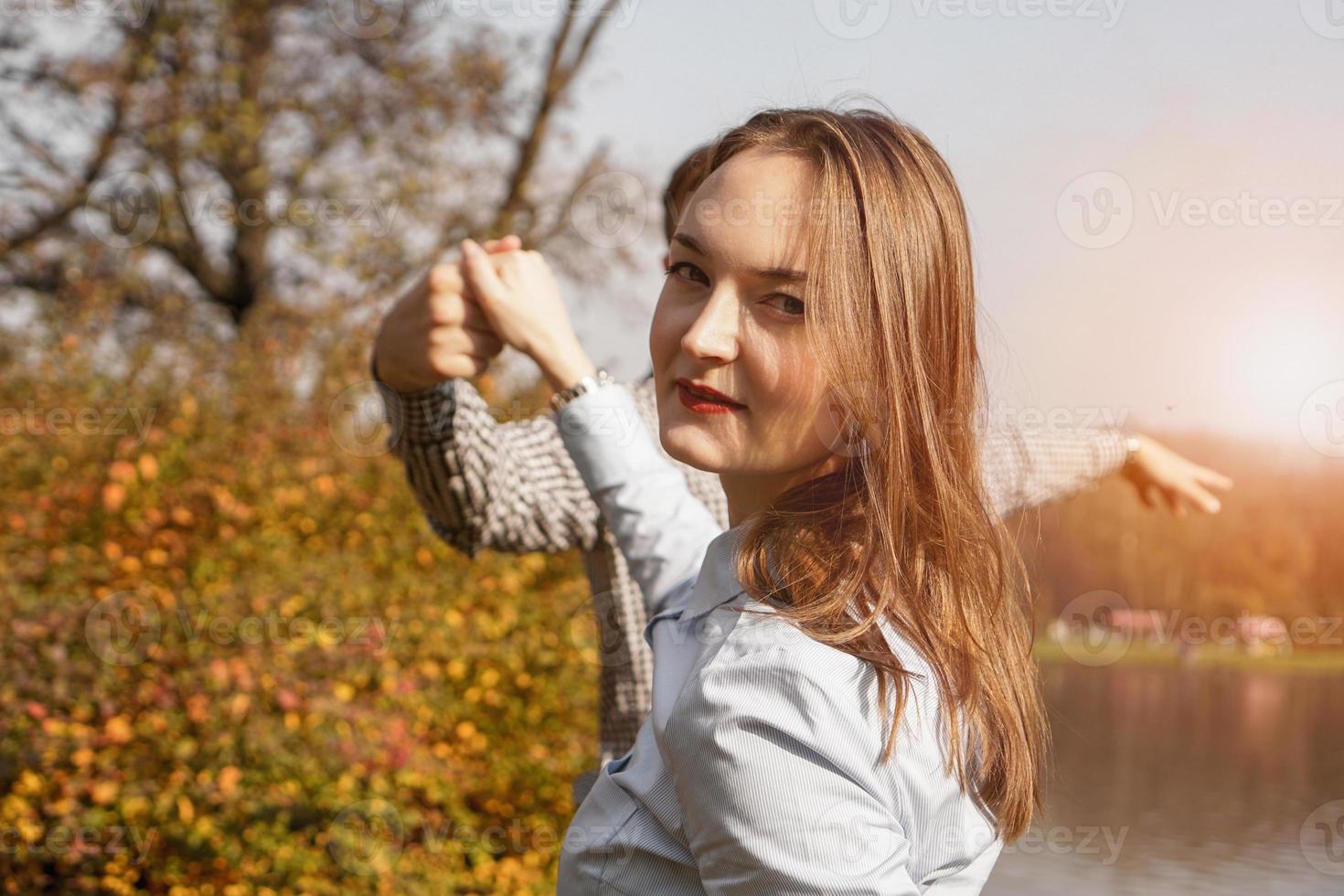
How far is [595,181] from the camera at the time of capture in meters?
5.98

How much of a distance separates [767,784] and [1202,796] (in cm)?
365

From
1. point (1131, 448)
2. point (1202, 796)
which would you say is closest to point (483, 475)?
point (1131, 448)

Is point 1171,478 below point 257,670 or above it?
above

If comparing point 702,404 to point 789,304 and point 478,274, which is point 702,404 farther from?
point 478,274

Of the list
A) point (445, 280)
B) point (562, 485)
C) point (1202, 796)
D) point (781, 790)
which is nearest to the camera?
point (781, 790)

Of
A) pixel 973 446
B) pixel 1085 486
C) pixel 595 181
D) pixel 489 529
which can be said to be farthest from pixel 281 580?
pixel 595 181

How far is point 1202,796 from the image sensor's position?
3895 mm

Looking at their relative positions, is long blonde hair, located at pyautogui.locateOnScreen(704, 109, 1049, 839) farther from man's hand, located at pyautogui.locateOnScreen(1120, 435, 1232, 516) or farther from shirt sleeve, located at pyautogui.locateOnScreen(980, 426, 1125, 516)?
man's hand, located at pyautogui.locateOnScreen(1120, 435, 1232, 516)

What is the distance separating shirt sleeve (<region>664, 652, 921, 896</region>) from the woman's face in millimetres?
206

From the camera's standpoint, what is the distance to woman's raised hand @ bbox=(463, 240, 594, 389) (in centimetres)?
124

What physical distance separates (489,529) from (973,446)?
27.4 inches

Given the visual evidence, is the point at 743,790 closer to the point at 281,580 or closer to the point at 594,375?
the point at 594,375

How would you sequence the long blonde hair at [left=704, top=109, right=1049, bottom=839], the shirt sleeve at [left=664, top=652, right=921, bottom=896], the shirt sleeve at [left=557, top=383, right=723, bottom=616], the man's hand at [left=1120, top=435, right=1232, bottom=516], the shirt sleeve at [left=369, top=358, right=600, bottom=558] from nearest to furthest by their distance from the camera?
the shirt sleeve at [left=664, top=652, right=921, bottom=896] < the long blonde hair at [left=704, top=109, right=1049, bottom=839] < the shirt sleeve at [left=557, top=383, right=723, bottom=616] < the shirt sleeve at [left=369, top=358, right=600, bottom=558] < the man's hand at [left=1120, top=435, right=1232, bottom=516]

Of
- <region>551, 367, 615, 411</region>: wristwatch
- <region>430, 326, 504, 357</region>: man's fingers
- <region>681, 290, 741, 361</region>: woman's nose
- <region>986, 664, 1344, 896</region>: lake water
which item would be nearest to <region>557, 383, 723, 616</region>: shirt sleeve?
<region>551, 367, 615, 411</region>: wristwatch
